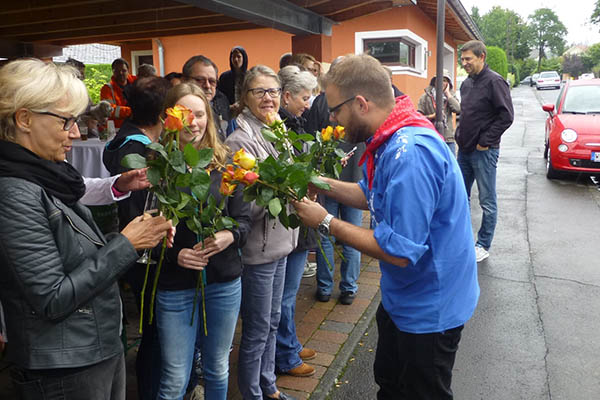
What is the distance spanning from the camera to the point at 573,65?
8450 centimetres

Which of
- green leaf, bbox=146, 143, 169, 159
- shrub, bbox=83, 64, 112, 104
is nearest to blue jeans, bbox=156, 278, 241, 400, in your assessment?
green leaf, bbox=146, 143, 169, 159

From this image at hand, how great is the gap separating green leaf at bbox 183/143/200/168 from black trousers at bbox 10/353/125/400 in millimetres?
770

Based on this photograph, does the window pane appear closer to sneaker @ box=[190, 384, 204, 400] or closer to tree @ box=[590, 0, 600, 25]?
sneaker @ box=[190, 384, 204, 400]

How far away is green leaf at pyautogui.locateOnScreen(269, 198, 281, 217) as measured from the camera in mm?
2045

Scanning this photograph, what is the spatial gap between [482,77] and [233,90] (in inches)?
113

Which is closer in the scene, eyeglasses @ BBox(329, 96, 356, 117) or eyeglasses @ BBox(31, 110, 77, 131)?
eyeglasses @ BBox(31, 110, 77, 131)

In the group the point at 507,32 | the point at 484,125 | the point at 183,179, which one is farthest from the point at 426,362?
the point at 507,32

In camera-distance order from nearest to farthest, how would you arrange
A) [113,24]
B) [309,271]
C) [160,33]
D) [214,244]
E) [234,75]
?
[214,244] → [309,271] → [234,75] → [113,24] → [160,33]

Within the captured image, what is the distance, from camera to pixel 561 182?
10.4 m

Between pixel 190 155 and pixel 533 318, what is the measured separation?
3826 mm

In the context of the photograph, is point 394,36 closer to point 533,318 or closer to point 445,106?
point 445,106

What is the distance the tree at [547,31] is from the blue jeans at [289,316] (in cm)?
11747

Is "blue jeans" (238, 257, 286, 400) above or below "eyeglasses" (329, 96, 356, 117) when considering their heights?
below

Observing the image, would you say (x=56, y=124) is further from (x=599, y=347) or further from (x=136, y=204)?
(x=599, y=347)
